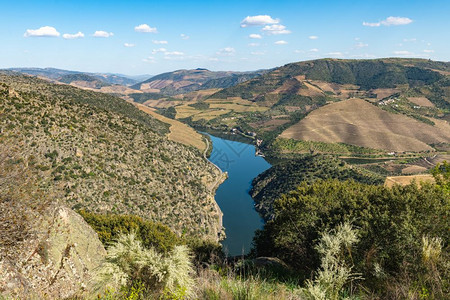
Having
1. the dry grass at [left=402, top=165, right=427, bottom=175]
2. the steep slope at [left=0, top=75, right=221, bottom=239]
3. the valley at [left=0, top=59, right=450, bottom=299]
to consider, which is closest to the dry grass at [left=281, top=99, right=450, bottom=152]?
the valley at [left=0, top=59, right=450, bottom=299]

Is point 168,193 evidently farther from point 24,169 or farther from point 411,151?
point 411,151

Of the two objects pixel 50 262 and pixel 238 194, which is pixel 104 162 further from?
pixel 238 194

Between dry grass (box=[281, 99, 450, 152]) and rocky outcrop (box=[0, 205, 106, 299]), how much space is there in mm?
150970

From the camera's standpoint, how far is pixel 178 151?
77.5 m

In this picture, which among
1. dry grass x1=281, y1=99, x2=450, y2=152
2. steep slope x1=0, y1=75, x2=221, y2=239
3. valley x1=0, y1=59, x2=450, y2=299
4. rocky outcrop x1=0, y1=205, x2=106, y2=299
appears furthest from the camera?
dry grass x1=281, y1=99, x2=450, y2=152

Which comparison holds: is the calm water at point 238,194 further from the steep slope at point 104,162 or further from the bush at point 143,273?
the bush at point 143,273

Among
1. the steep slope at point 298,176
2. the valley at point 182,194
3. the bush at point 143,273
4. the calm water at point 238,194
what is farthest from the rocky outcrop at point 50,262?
the steep slope at point 298,176

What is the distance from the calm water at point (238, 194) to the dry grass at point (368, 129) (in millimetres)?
32877

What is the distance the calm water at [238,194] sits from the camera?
69500mm

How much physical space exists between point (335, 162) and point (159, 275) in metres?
91.3

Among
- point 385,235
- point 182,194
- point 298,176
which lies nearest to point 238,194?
point 298,176

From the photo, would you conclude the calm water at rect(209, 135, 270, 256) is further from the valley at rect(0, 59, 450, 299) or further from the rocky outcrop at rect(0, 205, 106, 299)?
the rocky outcrop at rect(0, 205, 106, 299)

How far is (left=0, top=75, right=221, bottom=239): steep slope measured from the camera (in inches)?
1521

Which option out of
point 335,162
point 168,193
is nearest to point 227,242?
point 168,193
